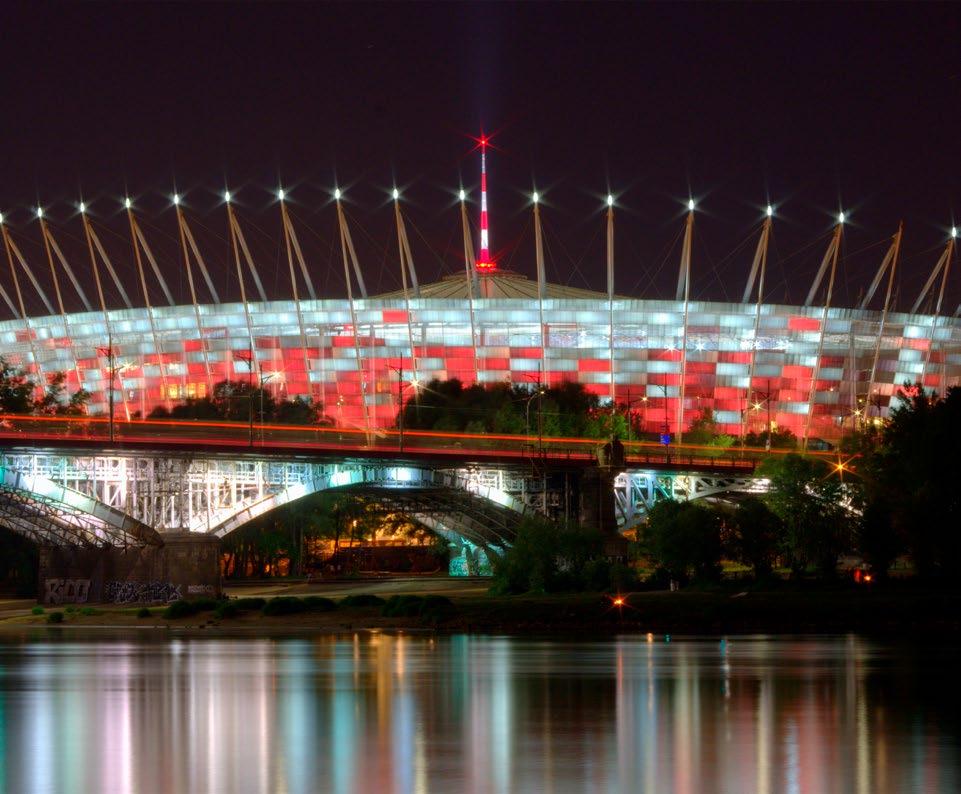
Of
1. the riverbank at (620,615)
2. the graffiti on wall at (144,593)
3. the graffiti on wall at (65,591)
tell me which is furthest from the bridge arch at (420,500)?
the riverbank at (620,615)

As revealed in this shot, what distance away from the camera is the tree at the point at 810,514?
107 metres

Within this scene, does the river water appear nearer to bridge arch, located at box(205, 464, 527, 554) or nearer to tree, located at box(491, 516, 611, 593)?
tree, located at box(491, 516, 611, 593)

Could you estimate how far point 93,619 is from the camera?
10281 cm

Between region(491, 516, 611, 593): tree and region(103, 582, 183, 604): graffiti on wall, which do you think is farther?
region(103, 582, 183, 604): graffiti on wall

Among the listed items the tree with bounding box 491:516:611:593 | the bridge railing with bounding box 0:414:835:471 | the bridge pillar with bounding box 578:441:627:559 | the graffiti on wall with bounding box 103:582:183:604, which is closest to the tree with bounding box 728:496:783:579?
the tree with bounding box 491:516:611:593

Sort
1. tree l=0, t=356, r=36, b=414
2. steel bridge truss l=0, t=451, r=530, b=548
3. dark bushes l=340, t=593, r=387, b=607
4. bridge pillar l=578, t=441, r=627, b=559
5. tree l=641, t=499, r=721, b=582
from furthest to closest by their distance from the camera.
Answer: tree l=0, t=356, r=36, b=414 < bridge pillar l=578, t=441, r=627, b=559 < steel bridge truss l=0, t=451, r=530, b=548 < tree l=641, t=499, r=721, b=582 < dark bushes l=340, t=593, r=387, b=607

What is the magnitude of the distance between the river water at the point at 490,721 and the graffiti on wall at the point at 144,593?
142ft

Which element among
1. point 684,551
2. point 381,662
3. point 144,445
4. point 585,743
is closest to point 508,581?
point 684,551

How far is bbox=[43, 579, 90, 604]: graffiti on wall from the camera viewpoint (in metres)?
116

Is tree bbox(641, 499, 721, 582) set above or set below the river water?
above

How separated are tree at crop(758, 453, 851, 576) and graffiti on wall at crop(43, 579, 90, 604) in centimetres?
4607

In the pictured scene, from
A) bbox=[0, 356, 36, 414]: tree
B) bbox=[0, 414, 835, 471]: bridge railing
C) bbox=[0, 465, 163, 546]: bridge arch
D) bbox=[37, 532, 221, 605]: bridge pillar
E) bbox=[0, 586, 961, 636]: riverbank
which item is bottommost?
bbox=[0, 586, 961, 636]: riverbank

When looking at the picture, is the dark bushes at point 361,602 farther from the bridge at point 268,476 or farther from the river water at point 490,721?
the river water at point 490,721

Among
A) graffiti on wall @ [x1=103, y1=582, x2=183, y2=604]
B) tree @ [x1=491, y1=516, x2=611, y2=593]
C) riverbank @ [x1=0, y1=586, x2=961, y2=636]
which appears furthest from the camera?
graffiti on wall @ [x1=103, y1=582, x2=183, y2=604]
